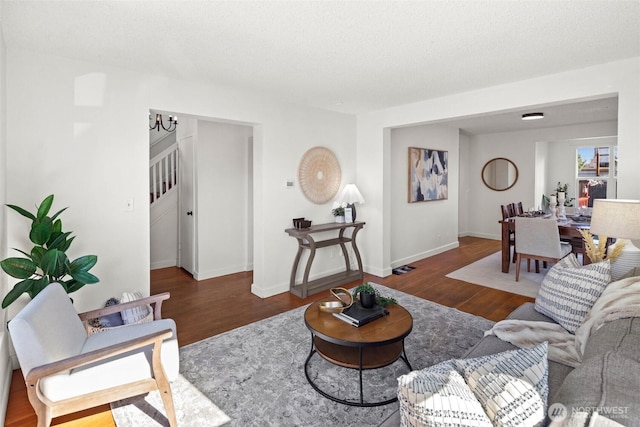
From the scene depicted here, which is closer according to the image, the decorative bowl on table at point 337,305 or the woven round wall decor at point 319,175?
the decorative bowl on table at point 337,305

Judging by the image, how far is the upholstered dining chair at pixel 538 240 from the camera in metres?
4.27

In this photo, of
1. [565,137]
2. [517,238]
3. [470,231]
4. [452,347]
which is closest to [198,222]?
[452,347]

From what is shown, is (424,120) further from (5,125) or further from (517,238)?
(5,125)

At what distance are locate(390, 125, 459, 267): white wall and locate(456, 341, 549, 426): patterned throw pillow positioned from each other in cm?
431

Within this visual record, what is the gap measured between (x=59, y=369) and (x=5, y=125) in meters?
1.93

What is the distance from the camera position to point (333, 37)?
2350mm

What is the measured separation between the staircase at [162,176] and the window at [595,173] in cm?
832

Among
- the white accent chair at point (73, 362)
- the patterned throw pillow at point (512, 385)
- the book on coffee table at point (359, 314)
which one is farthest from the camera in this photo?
the book on coffee table at point (359, 314)

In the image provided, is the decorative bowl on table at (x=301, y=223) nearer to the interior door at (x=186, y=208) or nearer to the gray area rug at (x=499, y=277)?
the interior door at (x=186, y=208)

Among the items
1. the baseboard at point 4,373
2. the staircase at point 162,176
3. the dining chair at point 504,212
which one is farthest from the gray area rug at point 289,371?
the staircase at point 162,176

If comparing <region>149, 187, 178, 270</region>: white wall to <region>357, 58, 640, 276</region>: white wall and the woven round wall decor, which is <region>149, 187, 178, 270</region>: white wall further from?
<region>357, 58, 640, 276</region>: white wall

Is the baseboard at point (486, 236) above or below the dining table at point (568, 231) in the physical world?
below

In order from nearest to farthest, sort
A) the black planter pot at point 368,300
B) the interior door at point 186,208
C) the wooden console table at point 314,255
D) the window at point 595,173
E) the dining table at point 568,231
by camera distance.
Answer: the black planter pot at point 368,300, the wooden console table at point 314,255, the dining table at point 568,231, the interior door at point 186,208, the window at point 595,173

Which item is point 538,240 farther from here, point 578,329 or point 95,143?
point 95,143
